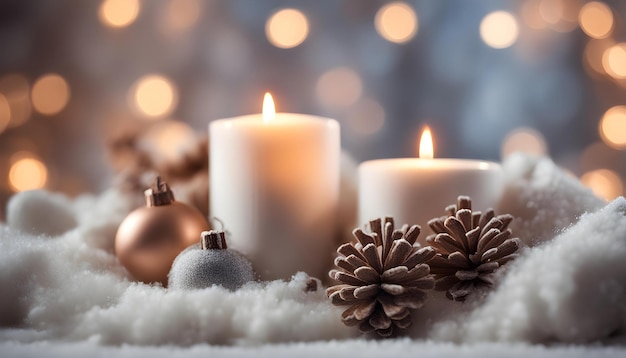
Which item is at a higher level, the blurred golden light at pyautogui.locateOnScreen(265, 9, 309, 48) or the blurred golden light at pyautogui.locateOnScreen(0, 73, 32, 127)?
the blurred golden light at pyautogui.locateOnScreen(265, 9, 309, 48)

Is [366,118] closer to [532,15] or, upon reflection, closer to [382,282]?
[532,15]

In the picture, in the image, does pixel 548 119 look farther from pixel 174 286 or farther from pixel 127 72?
pixel 174 286

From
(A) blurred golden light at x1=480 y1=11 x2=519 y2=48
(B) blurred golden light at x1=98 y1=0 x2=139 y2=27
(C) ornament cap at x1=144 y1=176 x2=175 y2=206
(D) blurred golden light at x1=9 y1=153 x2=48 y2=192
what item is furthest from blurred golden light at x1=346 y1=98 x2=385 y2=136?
(C) ornament cap at x1=144 y1=176 x2=175 y2=206

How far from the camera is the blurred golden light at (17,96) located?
4.60 feet

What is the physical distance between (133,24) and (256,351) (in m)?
1.14

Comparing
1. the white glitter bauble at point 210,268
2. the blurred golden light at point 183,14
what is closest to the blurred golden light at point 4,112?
the blurred golden light at point 183,14

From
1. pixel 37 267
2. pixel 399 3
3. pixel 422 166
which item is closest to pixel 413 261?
pixel 422 166

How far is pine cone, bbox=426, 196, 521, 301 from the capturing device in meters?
0.59

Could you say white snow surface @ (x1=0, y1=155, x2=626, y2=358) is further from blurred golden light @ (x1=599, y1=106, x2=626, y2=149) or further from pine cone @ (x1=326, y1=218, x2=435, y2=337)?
blurred golden light @ (x1=599, y1=106, x2=626, y2=149)

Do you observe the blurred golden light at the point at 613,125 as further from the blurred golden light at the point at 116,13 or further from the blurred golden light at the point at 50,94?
the blurred golden light at the point at 50,94

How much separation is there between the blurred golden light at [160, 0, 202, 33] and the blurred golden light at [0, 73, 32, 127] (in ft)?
1.08

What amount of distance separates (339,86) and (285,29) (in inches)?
6.7

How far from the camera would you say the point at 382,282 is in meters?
0.58

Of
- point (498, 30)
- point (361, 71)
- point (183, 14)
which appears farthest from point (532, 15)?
point (183, 14)
